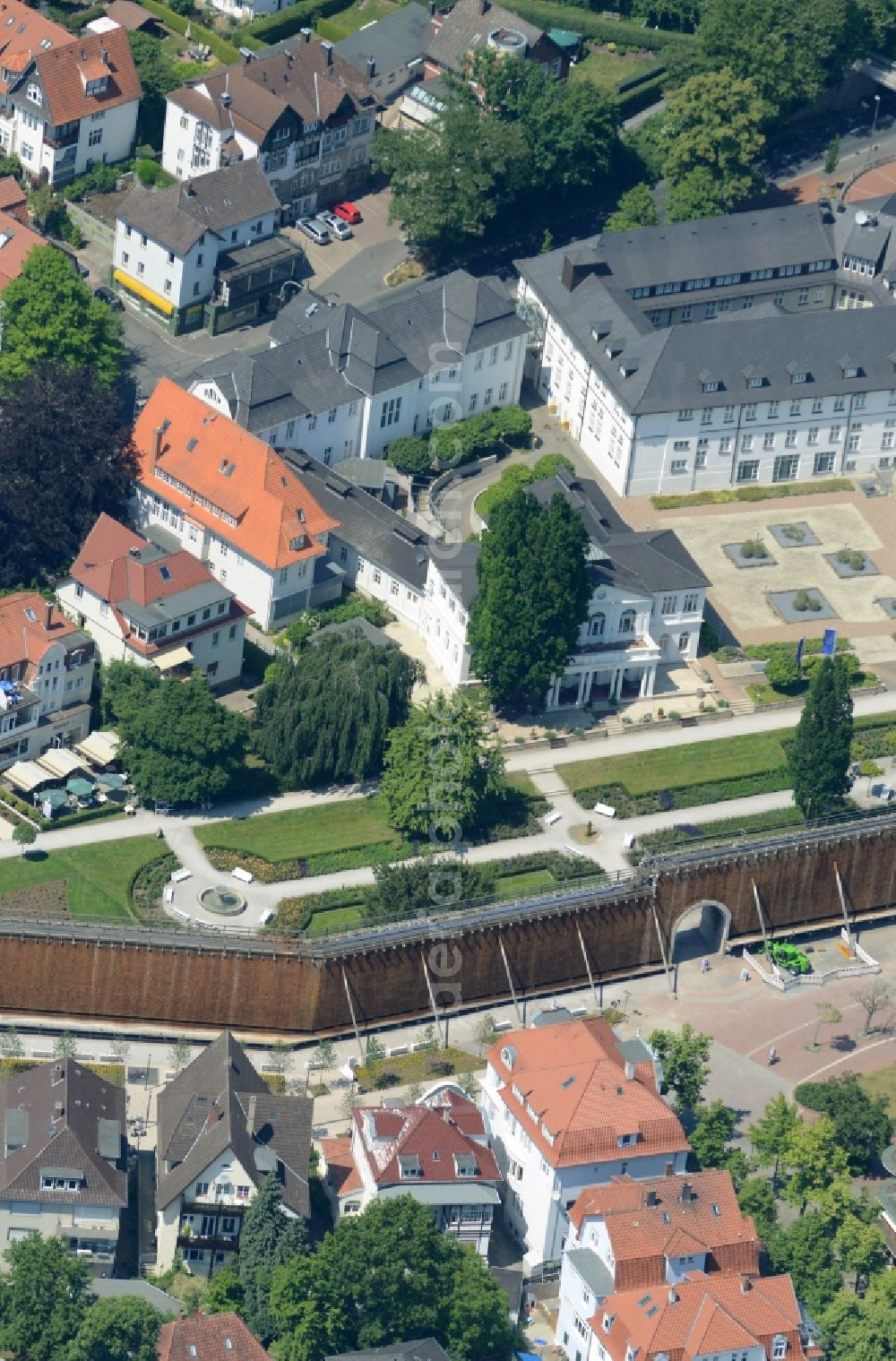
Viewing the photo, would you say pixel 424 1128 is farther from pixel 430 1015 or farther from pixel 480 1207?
pixel 430 1015

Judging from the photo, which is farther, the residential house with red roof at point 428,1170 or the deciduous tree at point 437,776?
the deciduous tree at point 437,776

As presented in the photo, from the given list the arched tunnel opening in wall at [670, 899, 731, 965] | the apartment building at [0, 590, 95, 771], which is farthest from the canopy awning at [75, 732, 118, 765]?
the arched tunnel opening in wall at [670, 899, 731, 965]

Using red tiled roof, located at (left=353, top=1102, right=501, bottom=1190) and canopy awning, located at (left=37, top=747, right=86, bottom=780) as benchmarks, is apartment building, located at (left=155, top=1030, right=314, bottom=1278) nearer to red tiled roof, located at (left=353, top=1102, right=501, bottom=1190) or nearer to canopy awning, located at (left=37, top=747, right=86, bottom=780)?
red tiled roof, located at (left=353, top=1102, right=501, bottom=1190)

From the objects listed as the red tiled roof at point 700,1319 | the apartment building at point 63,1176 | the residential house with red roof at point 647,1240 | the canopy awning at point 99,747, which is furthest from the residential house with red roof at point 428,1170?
the canopy awning at point 99,747

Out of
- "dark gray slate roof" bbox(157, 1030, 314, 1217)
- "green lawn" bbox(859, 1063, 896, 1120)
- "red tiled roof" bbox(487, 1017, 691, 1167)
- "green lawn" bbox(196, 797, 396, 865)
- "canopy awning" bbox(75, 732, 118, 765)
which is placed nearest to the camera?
"dark gray slate roof" bbox(157, 1030, 314, 1217)

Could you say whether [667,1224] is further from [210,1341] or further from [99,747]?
[99,747]

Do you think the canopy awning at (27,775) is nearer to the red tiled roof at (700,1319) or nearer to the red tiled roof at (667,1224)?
the red tiled roof at (667,1224)

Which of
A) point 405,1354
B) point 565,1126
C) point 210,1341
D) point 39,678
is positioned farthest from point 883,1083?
point 39,678
